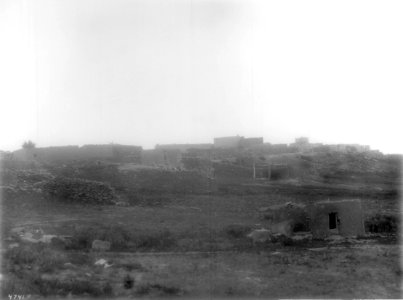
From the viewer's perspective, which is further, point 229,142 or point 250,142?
point 229,142

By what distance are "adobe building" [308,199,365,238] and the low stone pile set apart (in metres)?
8.74

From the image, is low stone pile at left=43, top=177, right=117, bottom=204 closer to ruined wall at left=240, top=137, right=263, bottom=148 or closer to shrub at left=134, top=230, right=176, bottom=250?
shrub at left=134, top=230, right=176, bottom=250

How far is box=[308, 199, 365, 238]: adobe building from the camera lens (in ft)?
40.5

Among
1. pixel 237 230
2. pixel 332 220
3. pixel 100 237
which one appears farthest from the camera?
pixel 237 230

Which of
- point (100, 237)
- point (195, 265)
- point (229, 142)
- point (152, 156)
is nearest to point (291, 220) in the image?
point (195, 265)

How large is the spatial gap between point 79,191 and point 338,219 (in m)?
10.5

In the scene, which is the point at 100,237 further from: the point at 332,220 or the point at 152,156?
the point at 152,156

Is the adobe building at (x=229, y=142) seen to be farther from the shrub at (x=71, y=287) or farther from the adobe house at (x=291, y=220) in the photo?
the shrub at (x=71, y=287)

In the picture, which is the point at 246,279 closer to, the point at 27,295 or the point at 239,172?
the point at 27,295

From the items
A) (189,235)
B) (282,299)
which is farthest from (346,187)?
(282,299)

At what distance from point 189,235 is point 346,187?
46.0 feet

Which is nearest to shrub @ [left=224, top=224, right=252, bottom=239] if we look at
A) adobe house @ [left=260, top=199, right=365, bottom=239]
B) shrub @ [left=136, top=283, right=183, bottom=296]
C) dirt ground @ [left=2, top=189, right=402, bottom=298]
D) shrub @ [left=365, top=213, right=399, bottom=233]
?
dirt ground @ [left=2, top=189, right=402, bottom=298]

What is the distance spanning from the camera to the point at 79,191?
1800 centimetres

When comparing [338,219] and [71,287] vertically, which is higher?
[338,219]
